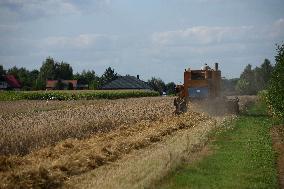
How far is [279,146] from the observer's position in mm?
20500

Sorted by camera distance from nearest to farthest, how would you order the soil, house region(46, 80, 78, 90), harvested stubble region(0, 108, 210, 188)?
harvested stubble region(0, 108, 210, 188)
the soil
house region(46, 80, 78, 90)

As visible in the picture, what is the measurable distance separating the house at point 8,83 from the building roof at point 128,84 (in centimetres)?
2264

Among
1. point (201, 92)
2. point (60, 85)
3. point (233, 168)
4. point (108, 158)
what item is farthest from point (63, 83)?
point (233, 168)

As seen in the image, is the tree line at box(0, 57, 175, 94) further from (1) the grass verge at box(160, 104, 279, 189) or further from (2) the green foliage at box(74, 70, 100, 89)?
(1) the grass verge at box(160, 104, 279, 189)

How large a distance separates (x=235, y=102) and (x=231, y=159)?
20.8 meters

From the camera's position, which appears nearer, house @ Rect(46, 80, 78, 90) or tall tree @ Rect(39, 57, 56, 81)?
house @ Rect(46, 80, 78, 90)

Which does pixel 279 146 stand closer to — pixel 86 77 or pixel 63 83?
pixel 63 83

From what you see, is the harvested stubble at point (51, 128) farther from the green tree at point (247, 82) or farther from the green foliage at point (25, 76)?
the green foliage at point (25, 76)

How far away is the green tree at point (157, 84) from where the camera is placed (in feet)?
363

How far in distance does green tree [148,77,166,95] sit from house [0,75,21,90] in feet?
99.1

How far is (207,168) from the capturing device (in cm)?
1495

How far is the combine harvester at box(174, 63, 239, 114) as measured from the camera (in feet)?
112

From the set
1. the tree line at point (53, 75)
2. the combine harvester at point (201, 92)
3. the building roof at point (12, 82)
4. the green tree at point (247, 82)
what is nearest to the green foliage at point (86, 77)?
the tree line at point (53, 75)

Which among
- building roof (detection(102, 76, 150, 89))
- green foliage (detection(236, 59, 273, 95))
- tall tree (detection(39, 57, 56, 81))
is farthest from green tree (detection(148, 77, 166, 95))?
tall tree (detection(39, 57, 56, 81))
